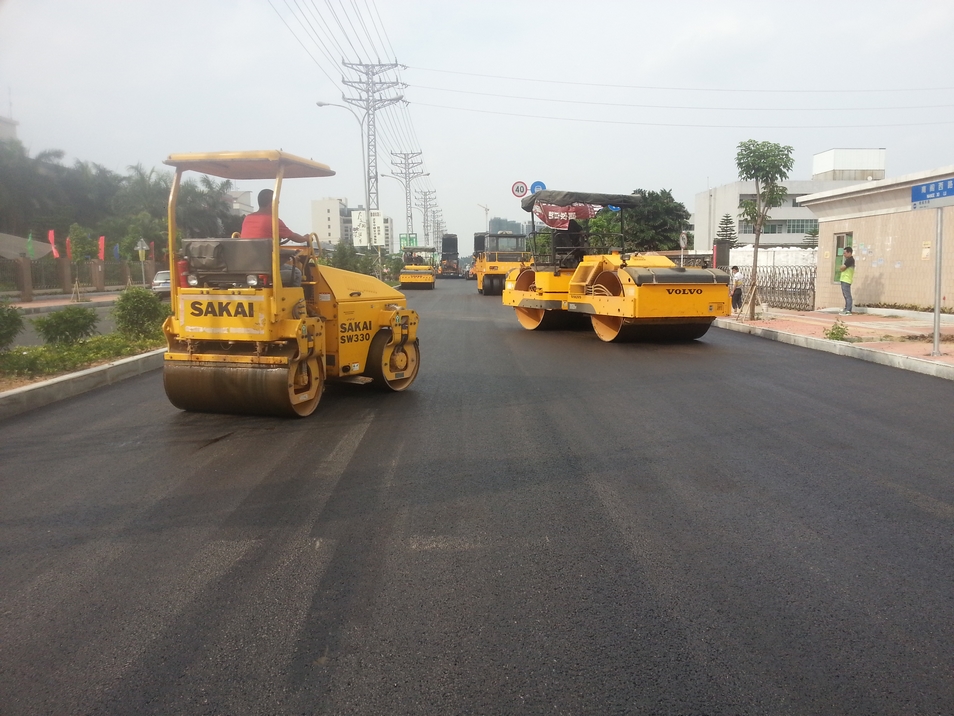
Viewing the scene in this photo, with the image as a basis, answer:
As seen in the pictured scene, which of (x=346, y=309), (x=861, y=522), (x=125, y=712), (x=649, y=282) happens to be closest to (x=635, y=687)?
(x=125, y=712)

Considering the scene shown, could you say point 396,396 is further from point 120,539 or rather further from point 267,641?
point 267,641

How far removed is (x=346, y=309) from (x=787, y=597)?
512 cm

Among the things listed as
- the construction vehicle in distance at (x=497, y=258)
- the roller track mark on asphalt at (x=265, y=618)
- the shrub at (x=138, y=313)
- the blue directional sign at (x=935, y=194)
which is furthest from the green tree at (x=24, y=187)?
the roller track mark on asphalt at (x=265, y=618)

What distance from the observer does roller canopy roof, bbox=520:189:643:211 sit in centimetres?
1512

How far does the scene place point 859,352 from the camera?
1159 cm

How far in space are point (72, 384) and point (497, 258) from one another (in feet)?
87.2

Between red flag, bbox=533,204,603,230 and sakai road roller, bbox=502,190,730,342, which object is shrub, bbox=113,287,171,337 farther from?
red flag, bbox=533,204,603,230

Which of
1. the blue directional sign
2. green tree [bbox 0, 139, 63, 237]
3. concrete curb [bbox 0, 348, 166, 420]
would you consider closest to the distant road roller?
concrete curb [bbox 0, 348, 166, 420]

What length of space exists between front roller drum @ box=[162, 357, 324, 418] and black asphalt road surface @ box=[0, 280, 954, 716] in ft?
0.61

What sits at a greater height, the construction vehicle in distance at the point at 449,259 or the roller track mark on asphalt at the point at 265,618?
the construction vehicle in distance at the point at 449,259

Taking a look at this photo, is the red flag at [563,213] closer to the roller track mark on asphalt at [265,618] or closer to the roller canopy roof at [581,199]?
the roller canopy roof at [581,199]

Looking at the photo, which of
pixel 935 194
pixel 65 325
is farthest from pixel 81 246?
pixel 935 194

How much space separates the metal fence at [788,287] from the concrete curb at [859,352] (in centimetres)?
622

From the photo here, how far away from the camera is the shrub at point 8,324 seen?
→ 8.70m
